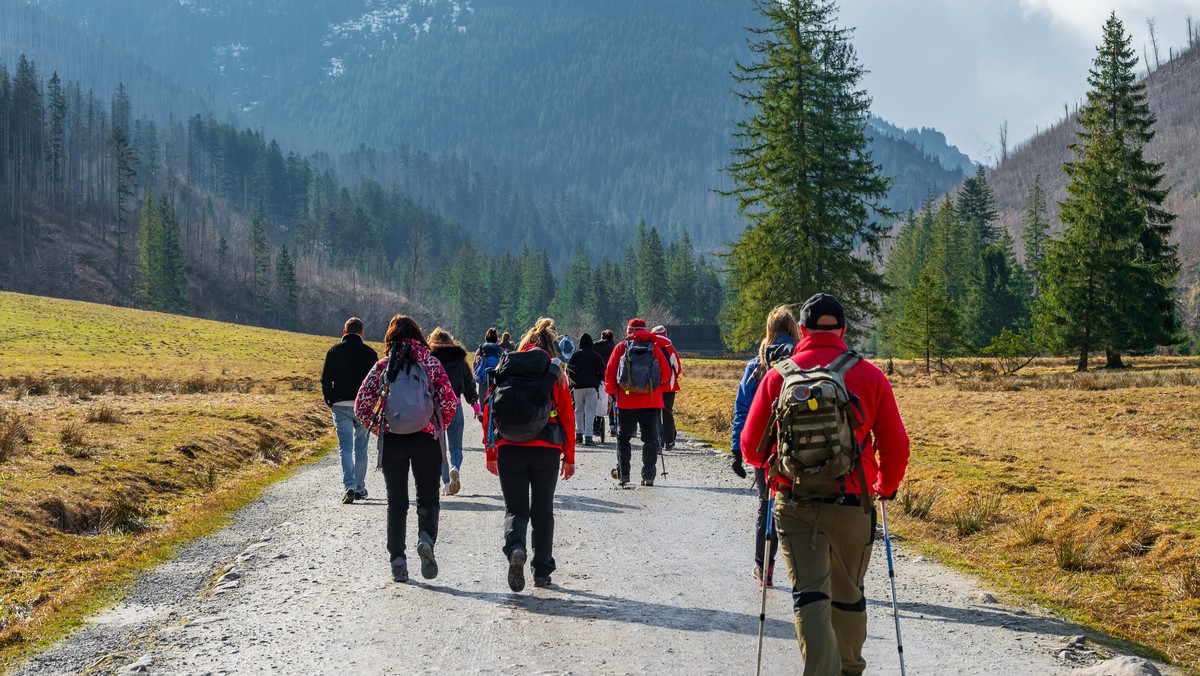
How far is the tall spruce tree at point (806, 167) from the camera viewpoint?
39.8 m

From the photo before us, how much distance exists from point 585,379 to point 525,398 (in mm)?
11564

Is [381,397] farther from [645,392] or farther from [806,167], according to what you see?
[806,167]

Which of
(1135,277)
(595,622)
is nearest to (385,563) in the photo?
(595,622)

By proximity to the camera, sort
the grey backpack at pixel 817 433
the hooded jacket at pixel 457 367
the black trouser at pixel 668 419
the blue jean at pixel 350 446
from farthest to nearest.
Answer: the black trouser at pixel 668 419, the hooded jacket at pixel 457 367, the blue jean at pixel 350 446, the grey backpack at pixel 817 433

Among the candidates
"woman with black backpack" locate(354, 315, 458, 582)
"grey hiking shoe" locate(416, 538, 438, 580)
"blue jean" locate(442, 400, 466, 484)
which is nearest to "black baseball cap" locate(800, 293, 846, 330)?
"woman with black backpack" locate(354, 315, 458, 582)

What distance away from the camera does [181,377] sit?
132 feet

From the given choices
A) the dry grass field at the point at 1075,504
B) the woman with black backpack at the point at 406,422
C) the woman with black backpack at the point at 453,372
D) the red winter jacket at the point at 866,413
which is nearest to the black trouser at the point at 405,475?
the woman with black backpack at the point at 406,422

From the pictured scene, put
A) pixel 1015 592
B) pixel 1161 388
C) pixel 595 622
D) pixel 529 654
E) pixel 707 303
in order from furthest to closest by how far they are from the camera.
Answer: pixel 707 303 → pixel 1161 388 → pixel 1015 592 → pixel 595 622 → pixel 529 654

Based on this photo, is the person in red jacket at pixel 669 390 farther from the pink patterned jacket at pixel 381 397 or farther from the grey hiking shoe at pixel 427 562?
the grey hiking shoe at pixel 427 562

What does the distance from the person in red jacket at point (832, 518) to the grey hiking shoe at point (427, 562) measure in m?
3.83

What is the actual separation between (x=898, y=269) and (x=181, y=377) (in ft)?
299

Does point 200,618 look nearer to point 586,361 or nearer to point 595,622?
point 595,622

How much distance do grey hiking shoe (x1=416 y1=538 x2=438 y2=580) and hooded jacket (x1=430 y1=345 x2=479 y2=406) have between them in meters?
6.04

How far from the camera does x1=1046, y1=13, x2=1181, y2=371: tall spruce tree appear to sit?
46.0 m
